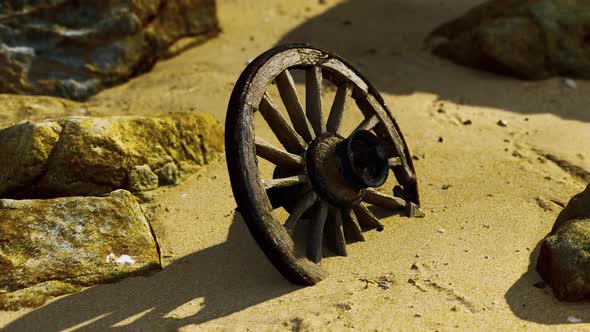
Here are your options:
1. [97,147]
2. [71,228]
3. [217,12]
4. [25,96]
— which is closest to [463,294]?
[71,228]

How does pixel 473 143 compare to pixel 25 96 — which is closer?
pixel 473 143

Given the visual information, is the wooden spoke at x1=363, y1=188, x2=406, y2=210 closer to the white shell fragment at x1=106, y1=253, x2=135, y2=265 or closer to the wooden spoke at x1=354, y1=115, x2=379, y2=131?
the wooden spoke at x1=354, y1=115, x2=379, y2=131

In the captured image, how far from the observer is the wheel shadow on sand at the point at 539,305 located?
3.32m

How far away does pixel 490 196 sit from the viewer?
4723 millimetres

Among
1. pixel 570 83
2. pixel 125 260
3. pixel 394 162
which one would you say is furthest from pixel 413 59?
pixel 125 260

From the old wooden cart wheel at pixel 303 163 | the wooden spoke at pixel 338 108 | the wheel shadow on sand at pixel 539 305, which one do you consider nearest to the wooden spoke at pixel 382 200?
the old wooden cart wheel at pixel 303 163

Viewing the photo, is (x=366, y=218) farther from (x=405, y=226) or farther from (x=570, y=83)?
(x=570, y=83)

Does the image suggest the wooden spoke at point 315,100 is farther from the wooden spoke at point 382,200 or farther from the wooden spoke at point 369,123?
the wooden spoke at point 382,200

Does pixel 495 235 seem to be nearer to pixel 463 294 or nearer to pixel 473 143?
pixel 463 294

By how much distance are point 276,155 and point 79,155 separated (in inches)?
58.0

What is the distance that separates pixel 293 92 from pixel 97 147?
1427 millimetres

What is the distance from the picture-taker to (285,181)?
3.60 meters

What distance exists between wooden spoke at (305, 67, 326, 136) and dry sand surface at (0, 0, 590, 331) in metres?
0.76

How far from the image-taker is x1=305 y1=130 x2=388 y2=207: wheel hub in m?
3.73
